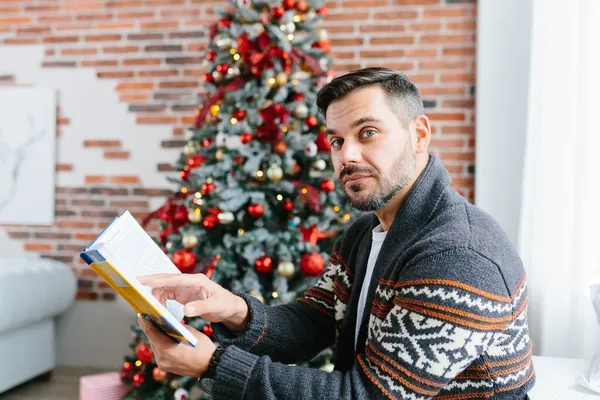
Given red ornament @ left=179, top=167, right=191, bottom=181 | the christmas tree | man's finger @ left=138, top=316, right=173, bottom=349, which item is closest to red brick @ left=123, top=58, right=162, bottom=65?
the christmas tree

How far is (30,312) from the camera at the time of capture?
9.25 feet

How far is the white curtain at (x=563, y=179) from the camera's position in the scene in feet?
6.42

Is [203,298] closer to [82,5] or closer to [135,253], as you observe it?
[135,253]

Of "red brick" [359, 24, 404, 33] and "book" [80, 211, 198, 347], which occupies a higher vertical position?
"red brick" [359, 24, 404, 33]

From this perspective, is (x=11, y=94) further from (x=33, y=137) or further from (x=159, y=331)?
(x=159, y=331)

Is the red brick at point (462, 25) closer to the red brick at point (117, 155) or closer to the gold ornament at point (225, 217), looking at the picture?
the gold ornament at point (225, 217)

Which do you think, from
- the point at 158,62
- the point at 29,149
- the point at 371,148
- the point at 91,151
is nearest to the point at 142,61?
the point at 158,62

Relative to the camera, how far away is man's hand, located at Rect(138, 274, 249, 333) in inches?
43.9

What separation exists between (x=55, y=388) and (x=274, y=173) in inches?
73.4

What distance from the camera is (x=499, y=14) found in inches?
107

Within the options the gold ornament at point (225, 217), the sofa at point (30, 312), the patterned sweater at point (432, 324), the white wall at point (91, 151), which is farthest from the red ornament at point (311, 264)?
the sofa at point (30, 312)

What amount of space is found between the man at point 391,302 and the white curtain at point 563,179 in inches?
39.0

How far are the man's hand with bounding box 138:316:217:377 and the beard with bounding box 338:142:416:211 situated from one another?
471 mm

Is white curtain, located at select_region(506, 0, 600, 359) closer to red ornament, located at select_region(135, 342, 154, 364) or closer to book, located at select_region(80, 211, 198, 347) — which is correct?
book, located at select_region(80, 211, 198, 347)
